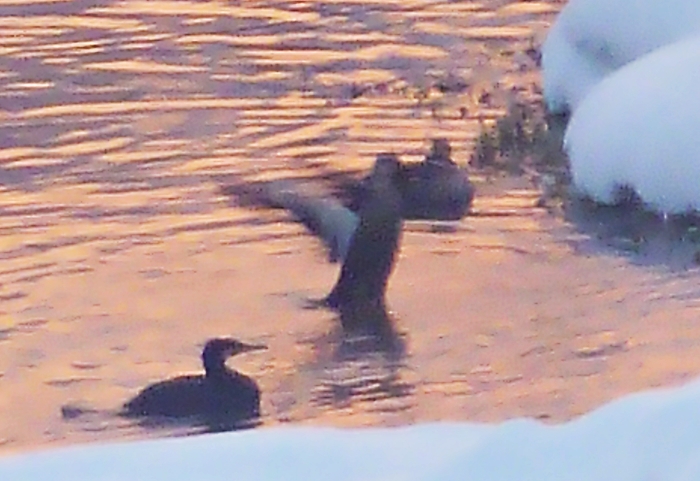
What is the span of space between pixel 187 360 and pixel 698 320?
1.91m

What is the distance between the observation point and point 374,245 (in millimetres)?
7883

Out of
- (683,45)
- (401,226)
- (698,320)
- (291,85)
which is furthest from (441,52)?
(698,320)

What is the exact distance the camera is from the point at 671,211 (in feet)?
27.8

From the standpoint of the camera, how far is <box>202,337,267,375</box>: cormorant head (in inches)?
266

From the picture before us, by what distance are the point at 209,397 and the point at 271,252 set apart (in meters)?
1.78

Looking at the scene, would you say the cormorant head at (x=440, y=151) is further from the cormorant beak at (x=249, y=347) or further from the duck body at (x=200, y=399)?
the duck body at (x=200, y=399)

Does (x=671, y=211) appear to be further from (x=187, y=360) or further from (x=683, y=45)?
(x=187, y=360)

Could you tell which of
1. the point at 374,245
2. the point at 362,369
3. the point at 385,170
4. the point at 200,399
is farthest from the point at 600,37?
the point at 200,399

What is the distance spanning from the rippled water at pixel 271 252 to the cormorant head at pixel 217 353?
207 millimetres

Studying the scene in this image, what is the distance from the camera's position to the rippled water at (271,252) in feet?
22.5

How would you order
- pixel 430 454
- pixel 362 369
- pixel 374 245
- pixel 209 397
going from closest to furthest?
pixel 430 454 < pixel 209 397 < pixel 362 369 < pixel 374 245

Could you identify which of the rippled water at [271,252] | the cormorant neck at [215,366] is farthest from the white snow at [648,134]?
the cormorant neck at [215,366]

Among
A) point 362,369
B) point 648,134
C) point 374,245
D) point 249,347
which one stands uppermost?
point 648,134

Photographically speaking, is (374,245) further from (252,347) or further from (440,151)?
(440,151)
